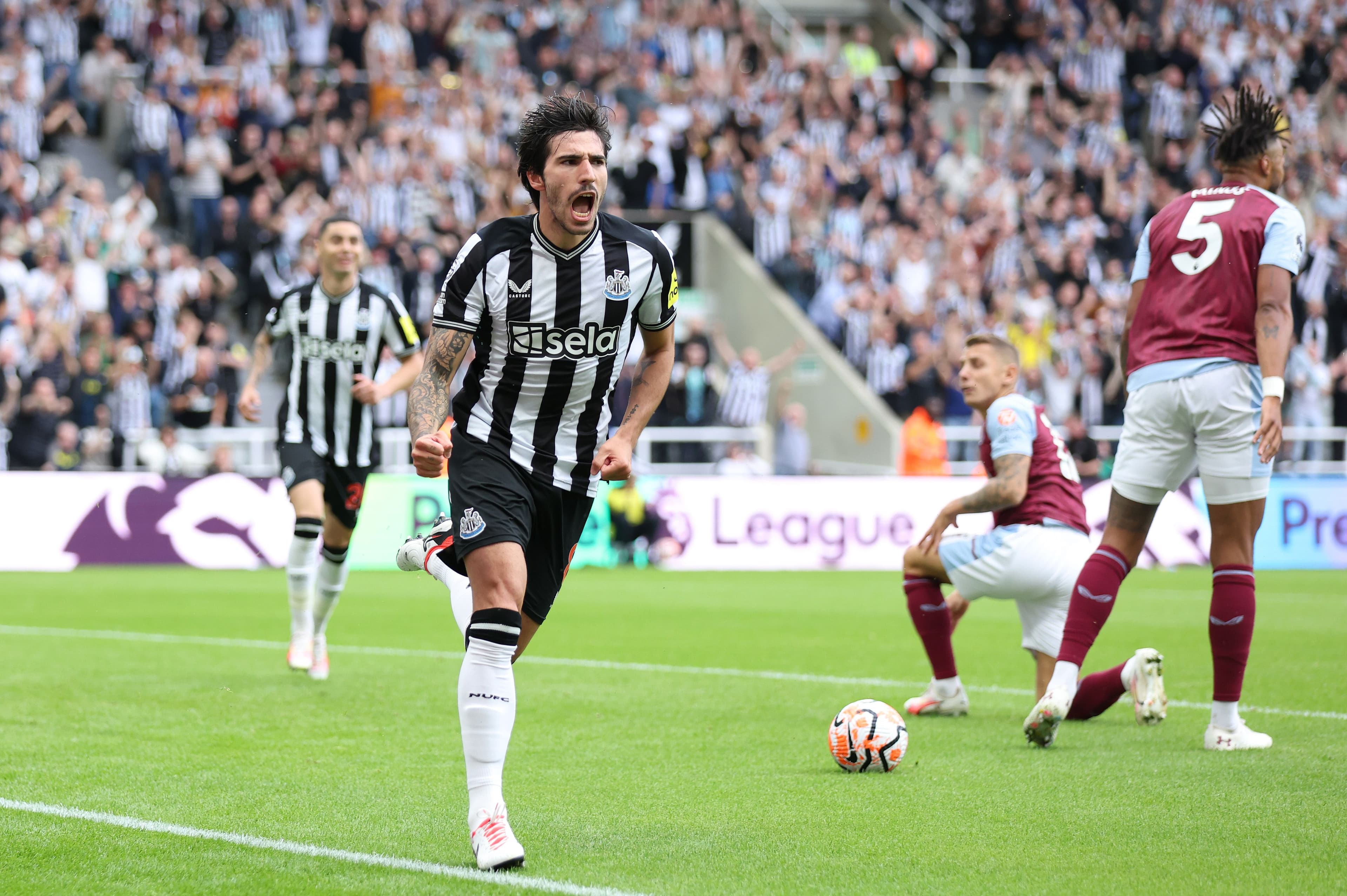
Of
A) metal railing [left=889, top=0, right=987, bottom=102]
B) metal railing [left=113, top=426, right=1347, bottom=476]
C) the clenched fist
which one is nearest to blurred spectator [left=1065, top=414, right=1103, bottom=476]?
metal railing [left=113, top=426, right=1347, bottom=476]

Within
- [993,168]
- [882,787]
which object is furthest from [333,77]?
[882,787]

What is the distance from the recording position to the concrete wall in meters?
23.0

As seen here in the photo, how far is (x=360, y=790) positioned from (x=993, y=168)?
73.1ft

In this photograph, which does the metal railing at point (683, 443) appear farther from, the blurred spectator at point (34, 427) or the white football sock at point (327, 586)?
the white football sock at point (327, 586)

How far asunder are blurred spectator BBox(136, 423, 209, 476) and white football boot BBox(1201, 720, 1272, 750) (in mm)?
14168

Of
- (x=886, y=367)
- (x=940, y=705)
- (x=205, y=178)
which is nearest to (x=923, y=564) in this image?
(x=940, y=705)

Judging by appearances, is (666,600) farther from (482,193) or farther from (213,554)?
(482,193)

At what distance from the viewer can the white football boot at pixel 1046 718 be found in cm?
644

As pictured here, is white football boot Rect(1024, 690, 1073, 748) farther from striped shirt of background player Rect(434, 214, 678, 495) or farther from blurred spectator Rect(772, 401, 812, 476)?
blurred spectator Rect(772, 401, 812, 476)

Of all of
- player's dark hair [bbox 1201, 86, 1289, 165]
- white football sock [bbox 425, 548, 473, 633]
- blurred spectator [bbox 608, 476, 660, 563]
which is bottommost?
blurred spectator [bbox 608, 476, 660, 563]

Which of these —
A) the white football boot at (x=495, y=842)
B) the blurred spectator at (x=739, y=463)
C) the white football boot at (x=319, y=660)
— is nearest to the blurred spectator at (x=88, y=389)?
the blurred spectator at (x=739, y=463)

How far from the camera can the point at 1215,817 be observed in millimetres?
5230

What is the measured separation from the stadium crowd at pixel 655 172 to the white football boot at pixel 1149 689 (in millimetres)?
13360

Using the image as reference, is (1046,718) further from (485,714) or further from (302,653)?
(302,653)
